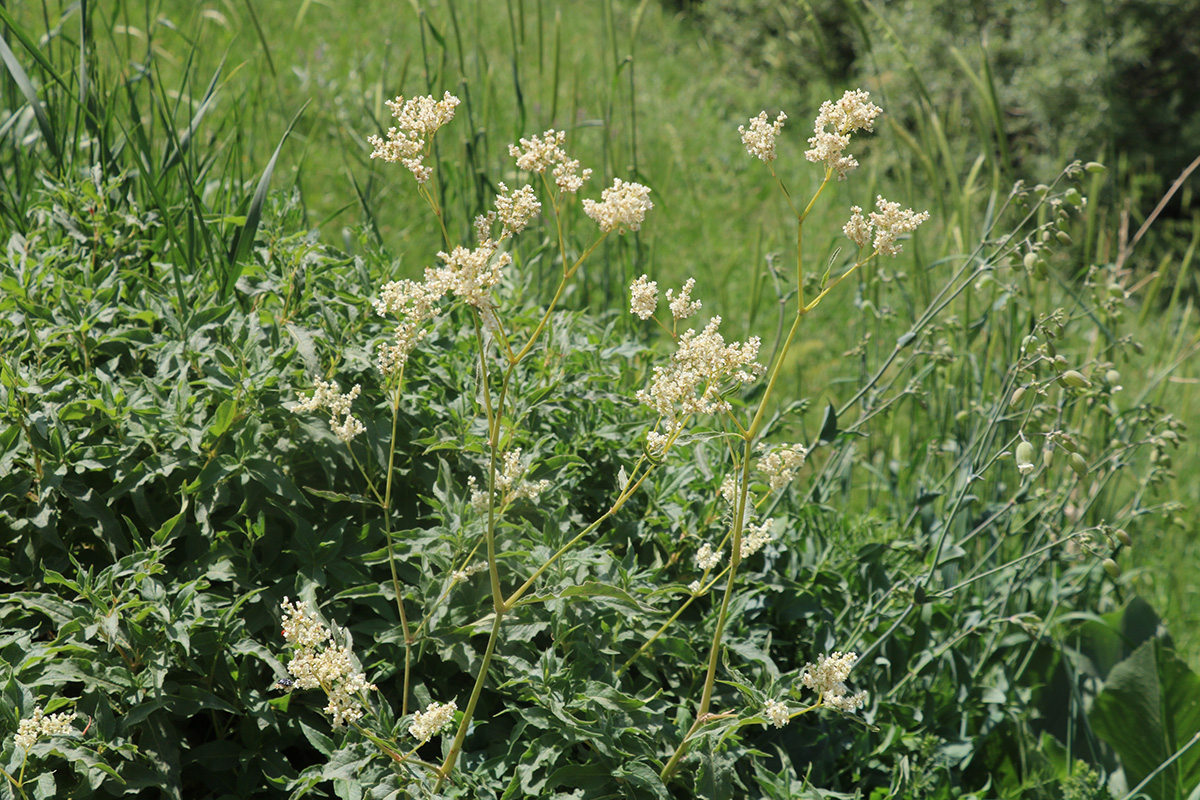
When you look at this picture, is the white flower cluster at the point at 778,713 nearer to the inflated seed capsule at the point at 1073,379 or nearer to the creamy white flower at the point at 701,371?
the creamy white flower at the point at 701,371

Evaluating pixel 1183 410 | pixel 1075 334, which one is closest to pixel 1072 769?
pixel 1183 410

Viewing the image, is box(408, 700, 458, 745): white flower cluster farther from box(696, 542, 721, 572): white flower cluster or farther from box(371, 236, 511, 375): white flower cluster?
box(371, 236, 511, 375): white flower cluster

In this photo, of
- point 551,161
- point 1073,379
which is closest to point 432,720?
point 551,161

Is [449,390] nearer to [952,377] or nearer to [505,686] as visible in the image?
[505,686]

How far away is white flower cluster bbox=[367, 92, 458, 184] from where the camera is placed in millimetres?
1061

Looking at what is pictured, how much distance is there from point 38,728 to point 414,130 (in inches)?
32.8

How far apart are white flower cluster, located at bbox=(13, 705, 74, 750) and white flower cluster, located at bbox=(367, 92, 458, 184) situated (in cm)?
77

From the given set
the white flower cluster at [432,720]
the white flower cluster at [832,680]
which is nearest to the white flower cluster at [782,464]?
the white flower cluster at [832,680]

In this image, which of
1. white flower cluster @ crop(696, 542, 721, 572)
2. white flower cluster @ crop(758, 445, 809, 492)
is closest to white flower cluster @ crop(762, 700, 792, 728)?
white flower cluster @ crop(696, 542, 721, 572)

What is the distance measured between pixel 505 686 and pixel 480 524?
242 mm

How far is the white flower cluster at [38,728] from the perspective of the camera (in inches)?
41.3

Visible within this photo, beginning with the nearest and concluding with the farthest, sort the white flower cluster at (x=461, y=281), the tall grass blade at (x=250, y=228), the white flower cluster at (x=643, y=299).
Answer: the white flower cluster at (x=461, y=281) → the white flower cluster at (x=643, y=299) → the tall grass blade at (x=250, y=228)

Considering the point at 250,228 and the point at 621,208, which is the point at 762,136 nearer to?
the point at 621,208

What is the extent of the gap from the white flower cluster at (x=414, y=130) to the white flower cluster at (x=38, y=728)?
0.77 metres
